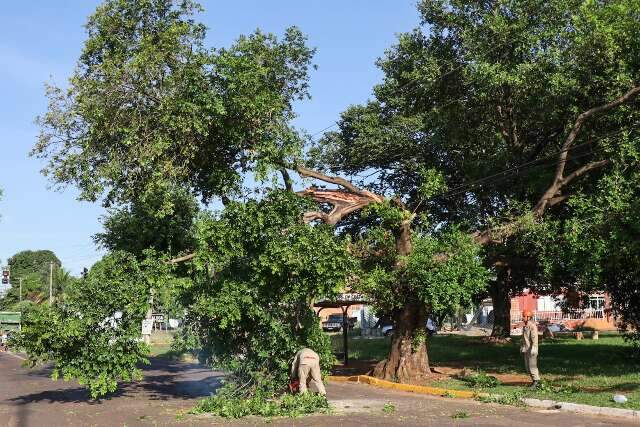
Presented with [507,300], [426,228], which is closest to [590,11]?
[426,228]

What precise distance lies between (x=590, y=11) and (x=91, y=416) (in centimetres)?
1550

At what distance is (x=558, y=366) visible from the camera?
21.0 meters

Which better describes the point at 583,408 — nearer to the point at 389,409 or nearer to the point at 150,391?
the point at 389,409

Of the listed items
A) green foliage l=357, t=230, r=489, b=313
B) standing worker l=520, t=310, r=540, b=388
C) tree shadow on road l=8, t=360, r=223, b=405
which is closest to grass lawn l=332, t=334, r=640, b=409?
standing worker l=520, t=310, r=540, b=388

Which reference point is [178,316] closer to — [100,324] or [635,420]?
[100,324]

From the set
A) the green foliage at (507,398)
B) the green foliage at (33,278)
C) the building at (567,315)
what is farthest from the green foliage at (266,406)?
the green foliage at (33,278)

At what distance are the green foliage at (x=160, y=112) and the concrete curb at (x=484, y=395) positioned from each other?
676 cm

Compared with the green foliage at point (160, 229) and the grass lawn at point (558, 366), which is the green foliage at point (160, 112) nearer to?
the green foliage at point (160, 229)

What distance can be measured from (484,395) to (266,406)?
203 inches

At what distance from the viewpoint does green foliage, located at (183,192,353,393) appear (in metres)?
14.9

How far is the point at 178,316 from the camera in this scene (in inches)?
631

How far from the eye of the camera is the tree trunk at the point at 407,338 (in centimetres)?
1956

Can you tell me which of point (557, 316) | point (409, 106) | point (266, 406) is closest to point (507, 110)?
point (409, 106)

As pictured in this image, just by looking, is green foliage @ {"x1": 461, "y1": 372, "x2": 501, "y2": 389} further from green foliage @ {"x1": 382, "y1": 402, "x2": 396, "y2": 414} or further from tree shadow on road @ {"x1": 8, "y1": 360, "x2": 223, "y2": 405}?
tree shadow on road @ {"x1": 8, "y1": 360, "x2": 223, "y2": 405}
